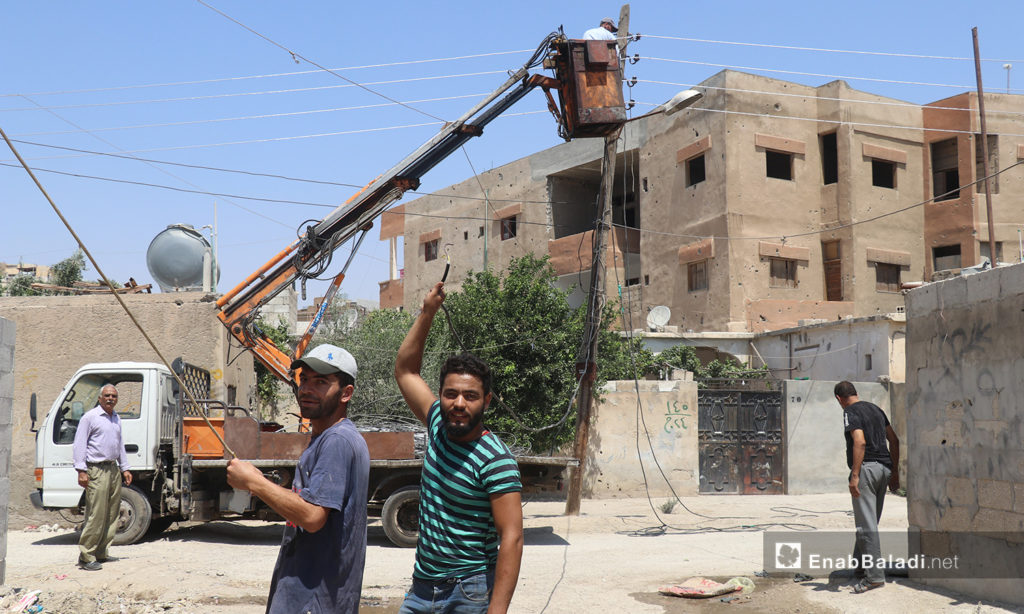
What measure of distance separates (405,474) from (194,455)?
8.71ft

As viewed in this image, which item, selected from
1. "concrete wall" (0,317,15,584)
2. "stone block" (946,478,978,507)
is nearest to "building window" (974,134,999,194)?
"stone block" (946,478,978,507)

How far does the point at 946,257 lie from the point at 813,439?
515 inches

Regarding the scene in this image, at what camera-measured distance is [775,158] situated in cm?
2734

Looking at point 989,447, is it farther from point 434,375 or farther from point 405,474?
point 434,375

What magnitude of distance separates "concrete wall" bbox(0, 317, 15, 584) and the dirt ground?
479 mm

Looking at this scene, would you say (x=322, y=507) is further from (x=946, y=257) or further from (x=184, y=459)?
(x=946, y=257)

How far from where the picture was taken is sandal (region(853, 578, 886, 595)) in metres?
6.91

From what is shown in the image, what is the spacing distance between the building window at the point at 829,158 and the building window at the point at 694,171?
3.94 metres

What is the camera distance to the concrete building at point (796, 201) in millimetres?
25719

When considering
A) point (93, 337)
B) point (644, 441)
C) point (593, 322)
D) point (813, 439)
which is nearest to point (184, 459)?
point (93, 337)

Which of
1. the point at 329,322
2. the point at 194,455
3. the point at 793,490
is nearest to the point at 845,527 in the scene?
the point at 793,490

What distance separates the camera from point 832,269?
2745 cm

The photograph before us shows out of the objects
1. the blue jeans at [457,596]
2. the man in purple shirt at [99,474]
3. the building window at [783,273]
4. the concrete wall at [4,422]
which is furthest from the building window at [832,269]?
the blue jeans at [457,596]

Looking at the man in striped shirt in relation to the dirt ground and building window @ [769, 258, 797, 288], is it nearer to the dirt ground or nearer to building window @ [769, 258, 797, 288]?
the dirt ground
